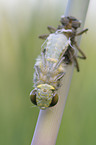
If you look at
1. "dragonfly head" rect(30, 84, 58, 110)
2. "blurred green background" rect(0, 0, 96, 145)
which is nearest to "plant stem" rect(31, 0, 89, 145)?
"dragonfly head" rect(30, 84, 58, 110)

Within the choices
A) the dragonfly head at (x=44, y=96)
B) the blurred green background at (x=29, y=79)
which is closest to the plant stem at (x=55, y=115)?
the dragonfly head at (x=44, y=96)

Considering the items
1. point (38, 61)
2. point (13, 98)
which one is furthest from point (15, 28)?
point (13, 98)

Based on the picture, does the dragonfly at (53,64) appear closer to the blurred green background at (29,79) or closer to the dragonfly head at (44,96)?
the dragonfly head at (44,96)

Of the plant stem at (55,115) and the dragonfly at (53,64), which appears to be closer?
the plant stem at (55,115)

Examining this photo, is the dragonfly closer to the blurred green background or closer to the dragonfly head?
the dragonfly head

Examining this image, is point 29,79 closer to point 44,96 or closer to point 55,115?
point 44,96
